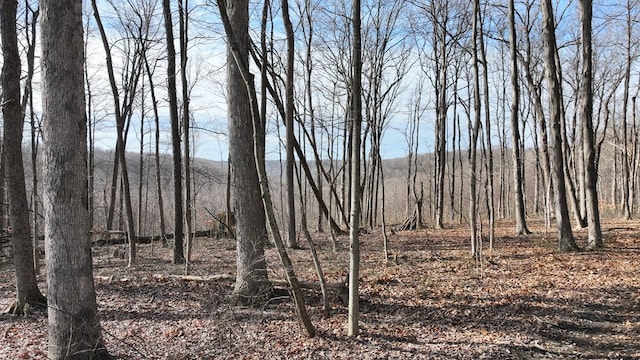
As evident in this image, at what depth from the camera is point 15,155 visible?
6191mm

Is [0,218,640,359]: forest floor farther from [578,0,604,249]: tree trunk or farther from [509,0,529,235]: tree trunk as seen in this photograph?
[509,0,529,235]: tree trunk

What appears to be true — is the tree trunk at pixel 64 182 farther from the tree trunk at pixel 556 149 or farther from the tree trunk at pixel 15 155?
the tree trunk at pixel 556 149

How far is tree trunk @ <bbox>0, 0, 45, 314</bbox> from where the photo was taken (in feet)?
20.0

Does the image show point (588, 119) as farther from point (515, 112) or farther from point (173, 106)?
point (173, 106)

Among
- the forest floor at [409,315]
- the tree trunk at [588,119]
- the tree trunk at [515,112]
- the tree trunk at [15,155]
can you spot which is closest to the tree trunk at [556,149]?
the forest floor at [409,315]

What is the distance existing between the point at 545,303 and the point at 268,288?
12.3 ft

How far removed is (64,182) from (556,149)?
894 cm

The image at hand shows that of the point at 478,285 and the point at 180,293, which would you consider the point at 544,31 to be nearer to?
the point at 478,285

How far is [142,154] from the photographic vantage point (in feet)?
62.9

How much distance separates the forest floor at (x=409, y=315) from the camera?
4574mm

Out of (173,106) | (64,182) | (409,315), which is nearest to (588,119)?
(409,315)

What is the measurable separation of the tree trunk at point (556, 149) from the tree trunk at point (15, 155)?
381 inches

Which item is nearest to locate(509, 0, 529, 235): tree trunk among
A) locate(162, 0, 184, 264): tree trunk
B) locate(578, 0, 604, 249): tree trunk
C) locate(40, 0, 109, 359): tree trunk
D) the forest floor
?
locate(578, 0, 604, 249): tree trunk

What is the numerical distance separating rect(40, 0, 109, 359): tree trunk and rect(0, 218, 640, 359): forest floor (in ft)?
1.60
